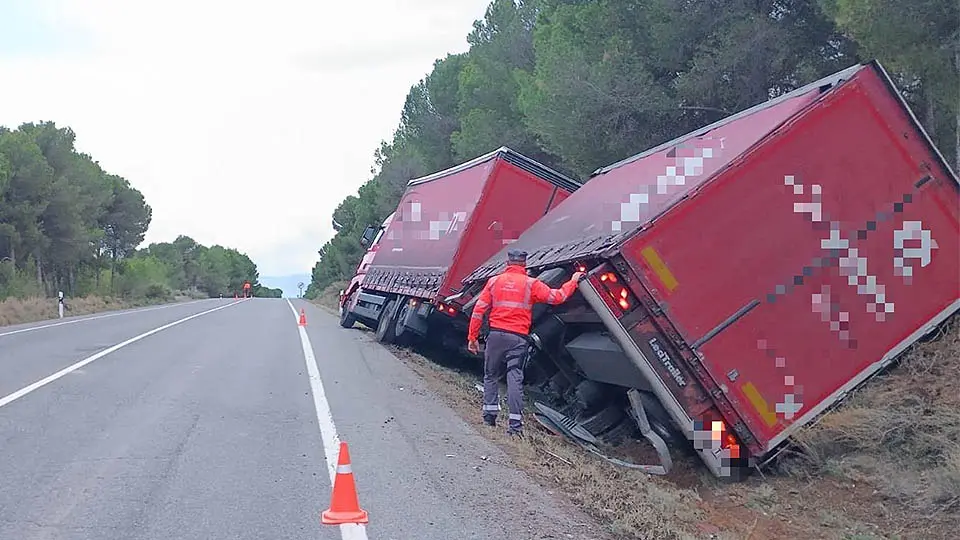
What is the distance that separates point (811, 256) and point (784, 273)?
243 millimetres

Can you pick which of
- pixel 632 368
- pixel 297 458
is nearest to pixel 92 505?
pixel 297 458

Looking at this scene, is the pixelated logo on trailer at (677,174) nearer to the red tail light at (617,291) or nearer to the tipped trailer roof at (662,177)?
the tipped trailer roof at (662,177)

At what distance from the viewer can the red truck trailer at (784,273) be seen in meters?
6.46

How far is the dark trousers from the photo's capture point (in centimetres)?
793

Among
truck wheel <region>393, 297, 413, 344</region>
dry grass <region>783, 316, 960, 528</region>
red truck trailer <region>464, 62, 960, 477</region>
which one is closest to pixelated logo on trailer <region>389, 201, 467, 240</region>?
truck wheel <region>393, 297, 413, 344</region>

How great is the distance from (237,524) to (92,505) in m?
1.00

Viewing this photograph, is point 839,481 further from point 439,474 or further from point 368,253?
point 368,253

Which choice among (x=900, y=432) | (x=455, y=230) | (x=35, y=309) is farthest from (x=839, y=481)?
(x=35, y=309)

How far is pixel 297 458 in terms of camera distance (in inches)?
260

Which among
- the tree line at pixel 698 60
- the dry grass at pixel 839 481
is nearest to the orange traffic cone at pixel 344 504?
the dry grass at pixel 839 481

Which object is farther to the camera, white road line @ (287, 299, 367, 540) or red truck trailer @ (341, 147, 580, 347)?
red truck trailer @ (341, 147, 580, 347)

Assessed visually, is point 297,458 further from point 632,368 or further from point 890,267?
point 890,267

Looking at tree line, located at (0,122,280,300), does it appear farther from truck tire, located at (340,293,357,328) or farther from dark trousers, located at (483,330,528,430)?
dark trousers, located at (483,330,528,430)

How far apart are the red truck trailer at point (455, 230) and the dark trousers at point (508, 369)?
147 inches
